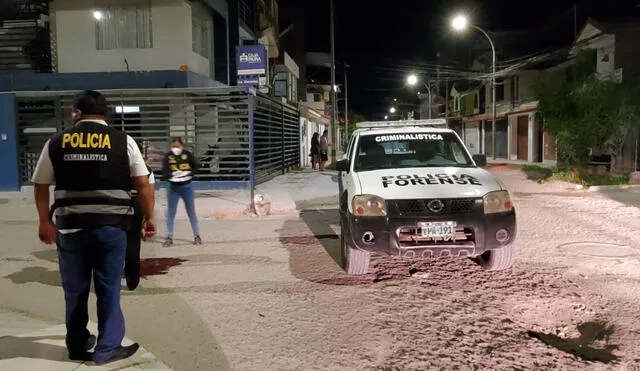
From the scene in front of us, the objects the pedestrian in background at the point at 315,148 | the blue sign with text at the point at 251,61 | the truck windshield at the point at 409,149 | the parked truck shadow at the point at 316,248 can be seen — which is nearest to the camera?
the parked truck shadow at the point at 316,248

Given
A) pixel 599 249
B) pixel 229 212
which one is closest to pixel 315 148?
pixel 229 212

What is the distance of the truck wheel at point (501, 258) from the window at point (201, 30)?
13.7 meters

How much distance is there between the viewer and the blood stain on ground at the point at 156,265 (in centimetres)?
689

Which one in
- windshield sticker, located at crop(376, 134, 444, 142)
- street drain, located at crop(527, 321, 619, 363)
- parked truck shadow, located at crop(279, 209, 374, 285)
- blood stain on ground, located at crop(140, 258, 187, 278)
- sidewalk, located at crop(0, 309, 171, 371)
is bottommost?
street drain, located at crop(527, 321, 619, 363)

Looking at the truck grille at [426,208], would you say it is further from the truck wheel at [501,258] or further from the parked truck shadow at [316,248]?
the parked truck shadow at [316,248]

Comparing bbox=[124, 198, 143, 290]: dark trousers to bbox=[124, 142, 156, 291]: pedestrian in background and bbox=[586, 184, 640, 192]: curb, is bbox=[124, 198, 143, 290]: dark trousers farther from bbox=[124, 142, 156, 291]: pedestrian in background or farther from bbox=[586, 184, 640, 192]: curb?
bbox=[586, 184, 640, 192]: curb

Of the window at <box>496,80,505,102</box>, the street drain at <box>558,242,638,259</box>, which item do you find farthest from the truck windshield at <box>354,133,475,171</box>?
the window at <box>496,80,505,102</box>

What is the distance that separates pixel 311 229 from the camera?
32.8ft

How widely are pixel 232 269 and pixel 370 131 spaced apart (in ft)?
8.72

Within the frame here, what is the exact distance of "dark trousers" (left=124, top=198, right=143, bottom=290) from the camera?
15.0ft

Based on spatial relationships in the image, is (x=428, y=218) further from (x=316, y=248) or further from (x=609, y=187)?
(x=609, y=187)

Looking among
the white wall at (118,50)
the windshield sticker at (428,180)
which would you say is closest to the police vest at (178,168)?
the windshield sticker at (428,180)

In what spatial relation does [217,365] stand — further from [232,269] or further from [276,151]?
[276,151]

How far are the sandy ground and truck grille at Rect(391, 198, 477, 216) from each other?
2.70ft
